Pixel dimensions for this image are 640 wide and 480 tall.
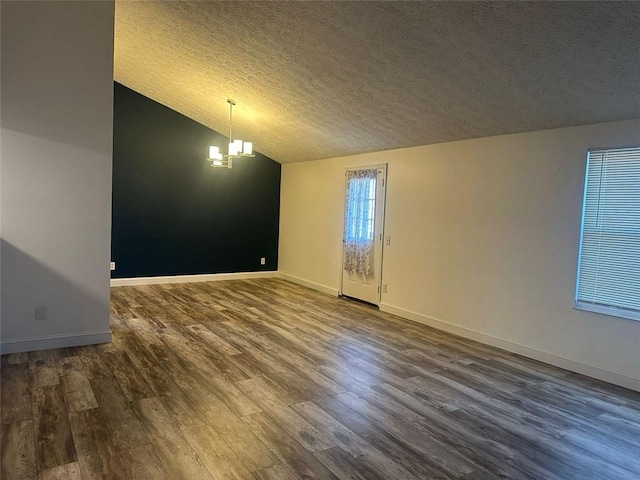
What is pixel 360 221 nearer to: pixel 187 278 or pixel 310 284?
pixel 310 284

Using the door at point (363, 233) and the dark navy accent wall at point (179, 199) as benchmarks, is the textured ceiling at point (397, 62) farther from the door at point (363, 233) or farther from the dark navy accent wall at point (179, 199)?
the dark navy accent wall at point (179, 199)

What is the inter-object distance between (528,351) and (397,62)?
10.0 ft

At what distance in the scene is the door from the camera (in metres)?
6.05

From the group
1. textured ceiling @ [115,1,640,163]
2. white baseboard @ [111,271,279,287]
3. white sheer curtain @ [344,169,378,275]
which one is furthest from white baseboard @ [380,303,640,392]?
white baseboard @ [111,271,279,287]

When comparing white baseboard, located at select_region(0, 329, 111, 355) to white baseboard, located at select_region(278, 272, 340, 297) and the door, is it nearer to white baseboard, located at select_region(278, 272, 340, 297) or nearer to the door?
the door

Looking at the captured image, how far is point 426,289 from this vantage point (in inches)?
209

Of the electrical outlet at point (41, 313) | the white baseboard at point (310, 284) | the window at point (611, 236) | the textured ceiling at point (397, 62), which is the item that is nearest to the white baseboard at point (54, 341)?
the electrical outlet at point (41, 313)

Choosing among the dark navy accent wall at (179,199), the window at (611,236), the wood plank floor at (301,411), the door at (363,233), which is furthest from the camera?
the dark navy accent wall at (179,199)

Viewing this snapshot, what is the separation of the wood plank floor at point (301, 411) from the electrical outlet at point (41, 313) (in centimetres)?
33

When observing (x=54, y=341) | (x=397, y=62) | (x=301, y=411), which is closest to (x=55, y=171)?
(x=54, y=341)

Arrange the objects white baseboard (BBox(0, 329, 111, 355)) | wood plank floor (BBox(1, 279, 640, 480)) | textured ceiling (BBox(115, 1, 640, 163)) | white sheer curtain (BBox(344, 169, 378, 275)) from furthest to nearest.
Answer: white sheer curtain (BBox(344, 169, 378, 275)) → white baseboard (BBox(0, 329, 111, 355)) → textured ceiling (BBox(115, 1, 640, 163)) → wood plank floor (BBox(1, 279, 640, 480))

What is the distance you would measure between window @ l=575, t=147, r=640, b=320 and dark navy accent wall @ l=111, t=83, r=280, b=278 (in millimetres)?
5684

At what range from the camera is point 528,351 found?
13.9 feet

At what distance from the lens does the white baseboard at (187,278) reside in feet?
22.6
